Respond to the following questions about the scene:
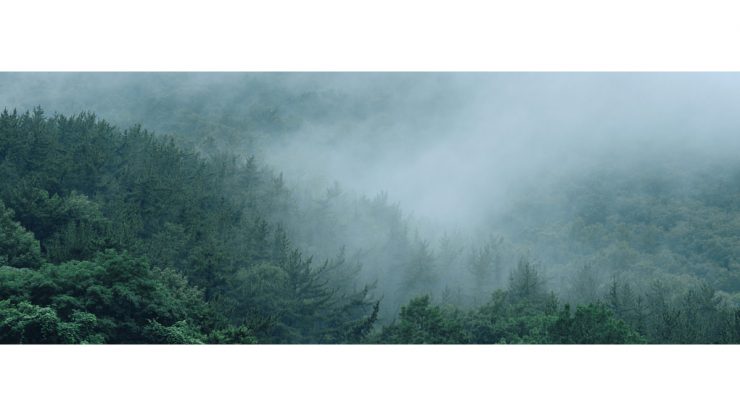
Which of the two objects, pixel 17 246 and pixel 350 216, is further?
pixel 350 216

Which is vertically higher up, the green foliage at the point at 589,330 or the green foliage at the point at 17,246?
the green foliage at the point at 17,246

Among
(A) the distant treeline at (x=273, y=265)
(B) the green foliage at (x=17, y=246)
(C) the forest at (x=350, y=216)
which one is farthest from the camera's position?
(C) the forest at (x=350, y=216)

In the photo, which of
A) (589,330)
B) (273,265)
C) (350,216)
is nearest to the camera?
(589,330)

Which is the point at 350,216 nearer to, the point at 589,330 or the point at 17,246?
the point at 589,330

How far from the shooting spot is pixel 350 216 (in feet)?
180

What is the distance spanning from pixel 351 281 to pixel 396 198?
1319 inches

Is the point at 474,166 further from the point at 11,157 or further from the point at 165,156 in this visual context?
the point at 11,157

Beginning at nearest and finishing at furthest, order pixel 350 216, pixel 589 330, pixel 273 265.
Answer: pixel 589 330 → pixel 273 265 → pixel 350 216

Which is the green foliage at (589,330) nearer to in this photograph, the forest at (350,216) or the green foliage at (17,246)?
the forest at (350,216)

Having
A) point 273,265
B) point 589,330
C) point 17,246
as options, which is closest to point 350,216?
point 273,265

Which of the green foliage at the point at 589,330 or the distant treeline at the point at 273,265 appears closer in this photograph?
the distant treeline at the point at 273,265

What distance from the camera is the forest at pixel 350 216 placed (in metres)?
27.4

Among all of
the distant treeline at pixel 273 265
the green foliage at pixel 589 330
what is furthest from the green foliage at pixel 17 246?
the green foliage at pixel 589 330

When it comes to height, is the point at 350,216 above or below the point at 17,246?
above
